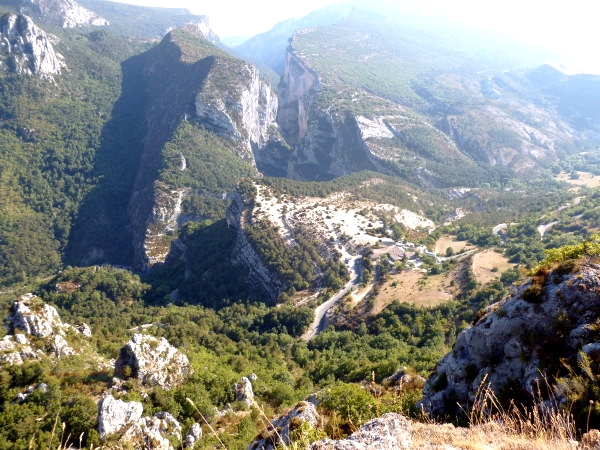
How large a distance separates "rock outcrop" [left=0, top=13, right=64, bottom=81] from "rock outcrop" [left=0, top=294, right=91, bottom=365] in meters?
172

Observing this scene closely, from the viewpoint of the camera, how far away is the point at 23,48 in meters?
171

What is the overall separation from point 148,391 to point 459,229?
102m

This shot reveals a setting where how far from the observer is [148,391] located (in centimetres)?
3472

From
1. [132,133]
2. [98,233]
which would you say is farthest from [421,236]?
[132,133]

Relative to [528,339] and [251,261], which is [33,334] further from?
[251,261]

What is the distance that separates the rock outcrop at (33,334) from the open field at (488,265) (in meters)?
66.9

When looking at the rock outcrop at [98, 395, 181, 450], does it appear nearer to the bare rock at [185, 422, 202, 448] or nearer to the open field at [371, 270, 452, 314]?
the bare rock at [185, 422, 202, 448]

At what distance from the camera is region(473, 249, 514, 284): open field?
2884 inches

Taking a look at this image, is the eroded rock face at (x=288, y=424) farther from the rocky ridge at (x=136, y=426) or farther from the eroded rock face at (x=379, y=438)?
the rocky ridge at (x=136, y=426)

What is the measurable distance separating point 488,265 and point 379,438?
77.9 metres

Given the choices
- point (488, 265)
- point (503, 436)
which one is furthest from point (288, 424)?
point (488, 265)

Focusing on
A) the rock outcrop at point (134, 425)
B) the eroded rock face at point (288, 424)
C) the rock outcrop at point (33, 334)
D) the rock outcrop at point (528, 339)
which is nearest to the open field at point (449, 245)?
the rock outcrop at point (134, 425)

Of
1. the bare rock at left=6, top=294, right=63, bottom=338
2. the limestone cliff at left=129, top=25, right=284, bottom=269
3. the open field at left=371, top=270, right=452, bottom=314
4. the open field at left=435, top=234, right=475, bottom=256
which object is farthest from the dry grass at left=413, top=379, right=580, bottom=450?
the limestone cliff at left=129, top=25, right=284, bottom=269

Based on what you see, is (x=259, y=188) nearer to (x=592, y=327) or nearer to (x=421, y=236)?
(x=421, y=236)
